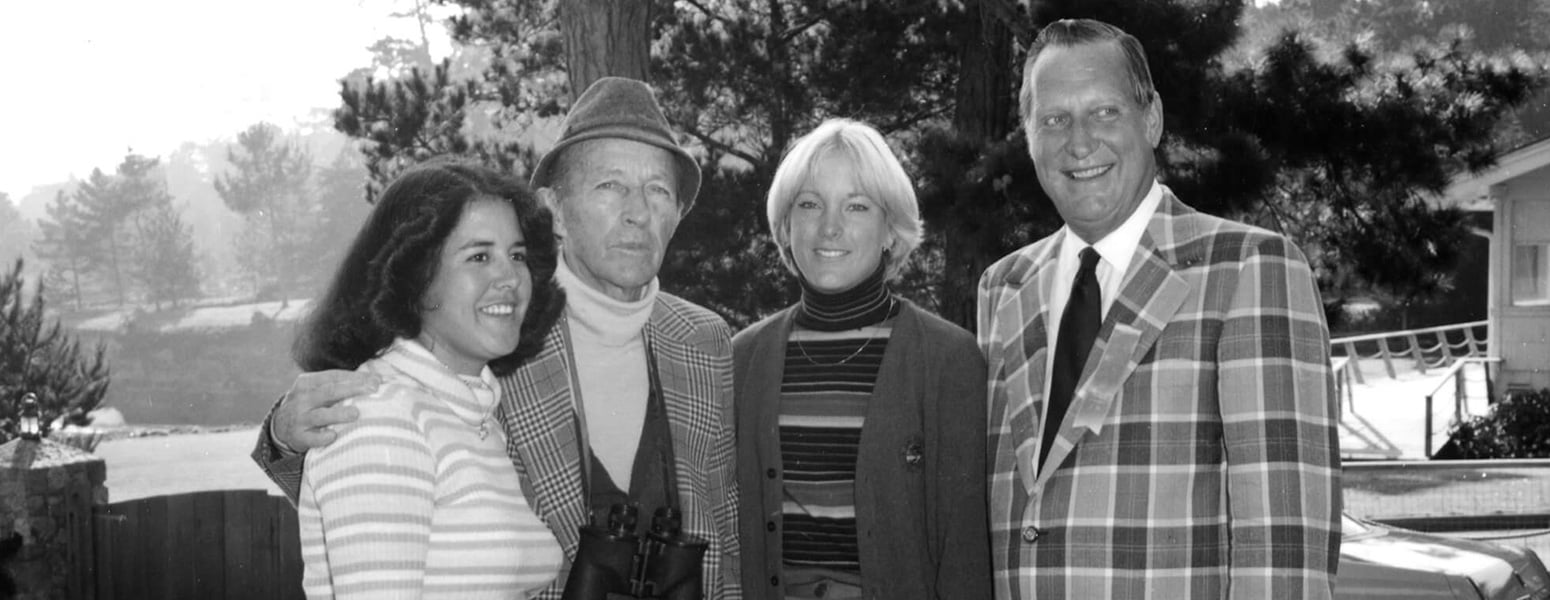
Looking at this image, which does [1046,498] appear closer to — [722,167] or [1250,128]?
[1250,128]

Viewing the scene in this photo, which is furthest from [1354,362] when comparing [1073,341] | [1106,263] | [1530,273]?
[1073,341]

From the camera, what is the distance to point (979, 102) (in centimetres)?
1093

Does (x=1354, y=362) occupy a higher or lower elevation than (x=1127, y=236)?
lower

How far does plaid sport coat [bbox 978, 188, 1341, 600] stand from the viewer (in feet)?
7.90

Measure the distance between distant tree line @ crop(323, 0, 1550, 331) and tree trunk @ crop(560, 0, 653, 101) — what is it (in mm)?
13

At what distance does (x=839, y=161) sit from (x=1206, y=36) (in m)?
5.83

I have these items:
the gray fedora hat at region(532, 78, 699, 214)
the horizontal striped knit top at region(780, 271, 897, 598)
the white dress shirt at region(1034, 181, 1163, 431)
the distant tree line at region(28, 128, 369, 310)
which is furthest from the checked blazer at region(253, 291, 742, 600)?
the distant tree line at region(28, 128, 369, 310)

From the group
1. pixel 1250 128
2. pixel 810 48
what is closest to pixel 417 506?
pixel 1250 128

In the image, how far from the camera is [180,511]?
381 inches

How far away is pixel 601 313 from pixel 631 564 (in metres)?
0.86

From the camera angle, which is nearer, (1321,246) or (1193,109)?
(1193,109)

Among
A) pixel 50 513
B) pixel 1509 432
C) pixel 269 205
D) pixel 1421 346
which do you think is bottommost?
pixel 1509 432

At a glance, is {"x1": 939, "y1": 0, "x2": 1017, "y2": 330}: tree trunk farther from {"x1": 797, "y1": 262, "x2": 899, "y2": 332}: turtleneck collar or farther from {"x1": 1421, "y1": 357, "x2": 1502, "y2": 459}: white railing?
{"x1": 1421, "y1": 357, "x2": 1502, "y2": 459}: white railing

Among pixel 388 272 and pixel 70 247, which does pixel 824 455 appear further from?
pixel 70 247
